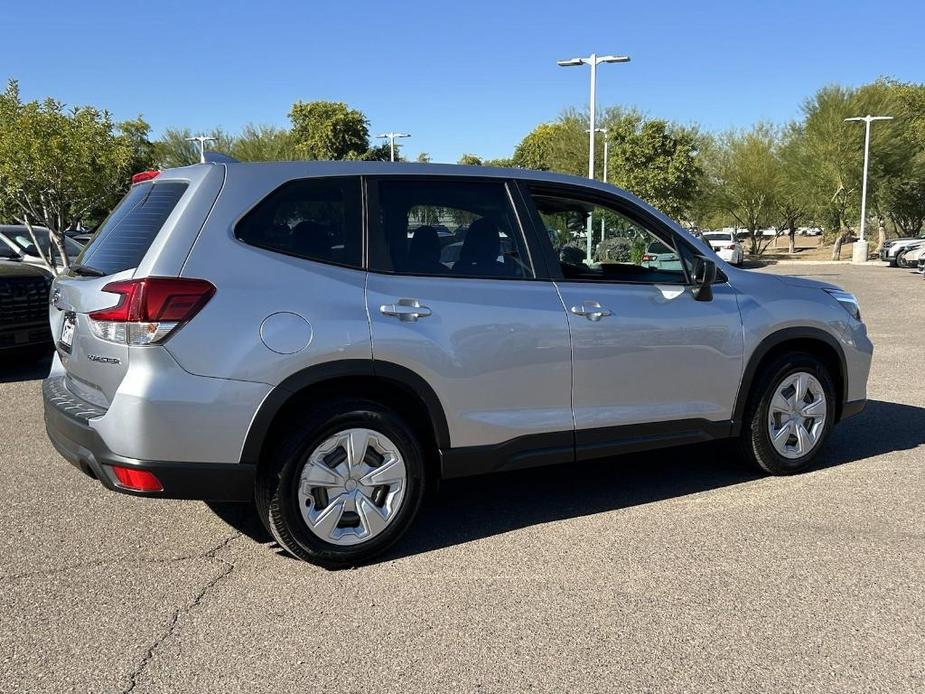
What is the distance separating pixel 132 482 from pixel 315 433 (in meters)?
0.76

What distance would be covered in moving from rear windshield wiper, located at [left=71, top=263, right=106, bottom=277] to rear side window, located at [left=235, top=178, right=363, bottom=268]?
0.69m

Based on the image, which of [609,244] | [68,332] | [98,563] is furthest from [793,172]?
[98,563]

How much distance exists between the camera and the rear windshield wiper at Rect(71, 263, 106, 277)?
366cm

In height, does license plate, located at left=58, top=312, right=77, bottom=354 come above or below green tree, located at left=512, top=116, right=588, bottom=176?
below

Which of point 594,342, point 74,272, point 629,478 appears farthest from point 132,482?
point 629,478

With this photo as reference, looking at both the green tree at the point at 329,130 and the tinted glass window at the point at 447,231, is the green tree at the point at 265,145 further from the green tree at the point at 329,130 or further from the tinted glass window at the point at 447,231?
the tinted glass window at the point at 447,231

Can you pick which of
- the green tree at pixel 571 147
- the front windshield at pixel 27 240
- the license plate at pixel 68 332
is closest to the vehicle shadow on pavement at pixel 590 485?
the license plate at pixel 68 332

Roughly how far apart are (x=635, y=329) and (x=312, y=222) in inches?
68.6

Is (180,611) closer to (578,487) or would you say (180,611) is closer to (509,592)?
(509,592)

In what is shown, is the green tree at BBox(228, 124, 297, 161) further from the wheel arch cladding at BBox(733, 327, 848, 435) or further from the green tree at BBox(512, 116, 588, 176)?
the wheel arch cladding at BBox(733, 327, 848, 435)

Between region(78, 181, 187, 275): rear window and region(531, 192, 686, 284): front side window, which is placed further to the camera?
region(531, 192, 686, 284): front side window

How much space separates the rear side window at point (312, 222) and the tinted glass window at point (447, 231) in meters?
0.11

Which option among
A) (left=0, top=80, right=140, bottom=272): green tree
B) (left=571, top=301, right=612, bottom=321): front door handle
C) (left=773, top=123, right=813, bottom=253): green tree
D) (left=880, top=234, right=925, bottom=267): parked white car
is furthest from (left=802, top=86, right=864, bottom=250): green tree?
(left=571, top=301, right=612, bottom=321): front door handle

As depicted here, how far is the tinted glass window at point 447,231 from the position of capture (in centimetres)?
385
